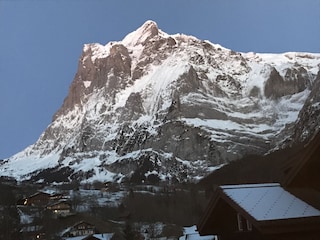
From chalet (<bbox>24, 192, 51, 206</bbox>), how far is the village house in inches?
2989

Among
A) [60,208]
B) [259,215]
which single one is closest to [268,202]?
[259,215]

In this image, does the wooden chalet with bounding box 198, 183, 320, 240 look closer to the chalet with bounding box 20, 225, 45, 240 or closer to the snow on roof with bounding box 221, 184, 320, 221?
the snow on roof with bounding box 221, 184, 320, 221

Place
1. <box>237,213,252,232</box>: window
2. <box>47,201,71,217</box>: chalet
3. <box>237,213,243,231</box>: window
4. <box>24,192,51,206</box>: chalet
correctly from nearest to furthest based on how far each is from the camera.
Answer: <box>237,213,252,232</box>: window < <box>237,213,243,231</box>: window < <box>47,201,71,217</box>: chalet < <box>24,192,51,206</box>: chalet

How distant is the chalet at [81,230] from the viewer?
206 ft

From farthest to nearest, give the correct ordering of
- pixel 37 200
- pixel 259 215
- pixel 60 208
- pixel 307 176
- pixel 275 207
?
1. pixel 37 200
2. pixel 60 208
3. pixel 307 176
4. pixel 275 207
5. pixel 259 215

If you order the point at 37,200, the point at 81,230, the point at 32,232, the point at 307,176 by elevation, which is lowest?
the point at 307,176

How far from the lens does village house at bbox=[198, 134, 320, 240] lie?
834 cm

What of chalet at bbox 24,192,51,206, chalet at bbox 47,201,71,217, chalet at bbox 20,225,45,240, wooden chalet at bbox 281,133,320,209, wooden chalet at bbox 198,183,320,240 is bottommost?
wooden chalet at bbox 198,183,320,240

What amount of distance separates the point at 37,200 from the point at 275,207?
80153 millimetres

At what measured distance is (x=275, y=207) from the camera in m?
8.69

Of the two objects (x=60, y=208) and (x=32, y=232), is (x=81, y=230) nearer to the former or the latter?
(x=32, y=232)

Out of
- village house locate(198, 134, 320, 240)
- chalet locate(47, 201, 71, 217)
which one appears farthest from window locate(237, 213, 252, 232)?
chalet locate(47, 201, 71, 217)

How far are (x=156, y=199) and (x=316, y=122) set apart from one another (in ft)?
196

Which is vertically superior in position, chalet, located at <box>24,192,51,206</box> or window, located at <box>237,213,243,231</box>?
chalet, located at <box>24,192,51,206</box>
